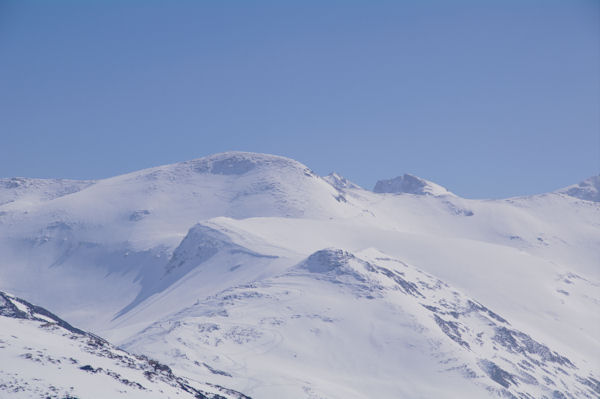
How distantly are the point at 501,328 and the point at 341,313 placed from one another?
152 ft

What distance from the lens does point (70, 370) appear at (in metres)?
65.9

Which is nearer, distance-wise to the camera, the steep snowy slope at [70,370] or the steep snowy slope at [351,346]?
the steep snowy slope at [70,370]

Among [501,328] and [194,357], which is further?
[501,328]

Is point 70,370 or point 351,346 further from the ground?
point 70,370

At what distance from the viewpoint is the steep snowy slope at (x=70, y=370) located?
6166 centimetres

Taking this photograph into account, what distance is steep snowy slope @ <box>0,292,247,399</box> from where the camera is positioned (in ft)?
202

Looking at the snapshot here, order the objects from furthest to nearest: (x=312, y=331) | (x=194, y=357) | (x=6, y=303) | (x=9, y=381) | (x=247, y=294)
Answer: (x=247, y=294) < (x=312, y=331) < (x=194, y=357) < (x=6, y=303) < (x=9, y=381)

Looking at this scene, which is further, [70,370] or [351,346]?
[351,346]

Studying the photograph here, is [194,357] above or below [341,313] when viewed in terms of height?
below

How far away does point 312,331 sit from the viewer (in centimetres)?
16962

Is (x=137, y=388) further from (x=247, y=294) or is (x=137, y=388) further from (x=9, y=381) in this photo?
(x=247, y=294)

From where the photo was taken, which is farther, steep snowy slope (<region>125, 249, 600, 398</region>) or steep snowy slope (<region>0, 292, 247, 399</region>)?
steep snowy slope (<region>125, 249, 600, 398</region>)

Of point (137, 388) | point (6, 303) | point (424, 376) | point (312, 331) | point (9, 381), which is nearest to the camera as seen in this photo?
point (9, 381)

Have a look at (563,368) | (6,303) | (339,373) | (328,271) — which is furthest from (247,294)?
(6,303)
